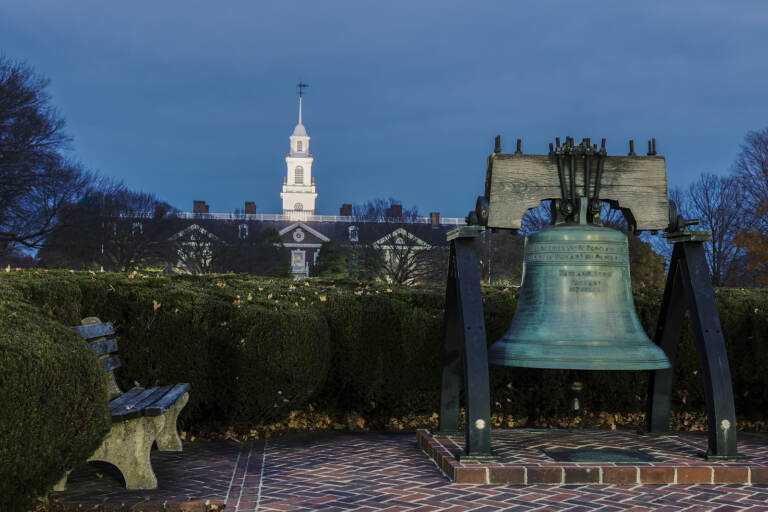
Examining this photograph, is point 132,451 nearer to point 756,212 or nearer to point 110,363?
point 110,363

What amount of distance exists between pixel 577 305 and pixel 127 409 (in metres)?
3.12

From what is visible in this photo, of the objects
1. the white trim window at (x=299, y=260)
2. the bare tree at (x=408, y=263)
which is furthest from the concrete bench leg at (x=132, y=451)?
the white trim window at (x=299, y=260)

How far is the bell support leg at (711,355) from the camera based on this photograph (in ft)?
18.1

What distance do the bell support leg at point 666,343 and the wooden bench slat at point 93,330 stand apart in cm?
443

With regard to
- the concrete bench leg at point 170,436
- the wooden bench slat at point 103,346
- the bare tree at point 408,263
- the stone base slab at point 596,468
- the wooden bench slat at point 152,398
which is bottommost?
the stone base slab at point 596,468

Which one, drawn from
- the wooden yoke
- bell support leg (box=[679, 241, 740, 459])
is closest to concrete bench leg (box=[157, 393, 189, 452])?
the wooden yoke

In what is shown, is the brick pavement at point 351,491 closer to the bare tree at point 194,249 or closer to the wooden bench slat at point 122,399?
the wooden bench slat at point 122,399

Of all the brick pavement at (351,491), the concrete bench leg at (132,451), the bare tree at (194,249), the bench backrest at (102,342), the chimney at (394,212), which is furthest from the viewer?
the chimney at (394,212)

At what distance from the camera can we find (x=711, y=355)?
561cm

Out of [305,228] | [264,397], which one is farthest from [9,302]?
[305,228]

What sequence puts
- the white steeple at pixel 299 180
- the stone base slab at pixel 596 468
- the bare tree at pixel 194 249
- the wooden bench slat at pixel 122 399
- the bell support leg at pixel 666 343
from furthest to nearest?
1. the white steeple at pixel 299 180
2. the bare tree at pixel 194 249
3. the bell support leg at pixel 666 343
4. the wooden bench slat at pixel 122 399
5. the stone base slab at pixel 596 468

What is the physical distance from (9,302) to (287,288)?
3.73 meters

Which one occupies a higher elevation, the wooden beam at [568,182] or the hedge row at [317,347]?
the wooden beam at [568,182]

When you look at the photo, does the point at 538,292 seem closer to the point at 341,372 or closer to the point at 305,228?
the point at 341,372
